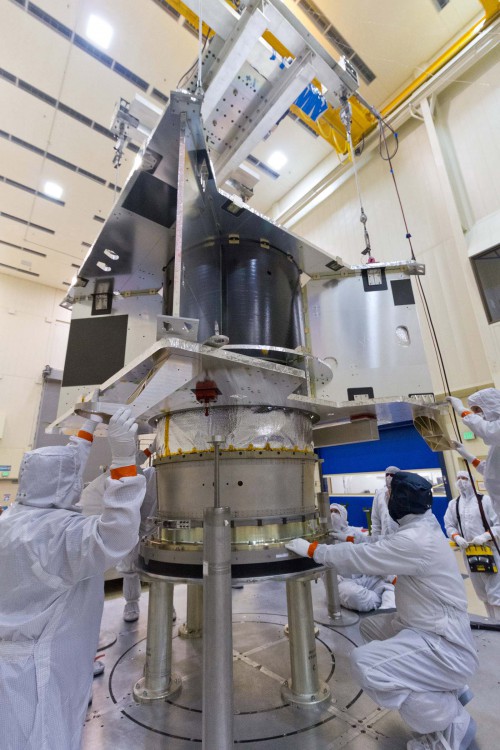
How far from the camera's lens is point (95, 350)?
9.91 feet

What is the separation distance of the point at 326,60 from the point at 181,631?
18.7 ft

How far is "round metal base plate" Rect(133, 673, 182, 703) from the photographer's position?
7.25 ft

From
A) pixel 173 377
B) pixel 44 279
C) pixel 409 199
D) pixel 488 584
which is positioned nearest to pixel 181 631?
pixel 173 377

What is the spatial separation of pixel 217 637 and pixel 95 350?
89.9 inches

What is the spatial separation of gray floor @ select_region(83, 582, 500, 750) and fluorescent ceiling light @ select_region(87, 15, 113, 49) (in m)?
7.57

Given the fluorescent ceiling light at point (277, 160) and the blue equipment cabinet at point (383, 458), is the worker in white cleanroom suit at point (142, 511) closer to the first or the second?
the blue equipment cabinet at point (383, 458)

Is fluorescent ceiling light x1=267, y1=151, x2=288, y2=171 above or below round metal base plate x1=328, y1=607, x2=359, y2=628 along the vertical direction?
above

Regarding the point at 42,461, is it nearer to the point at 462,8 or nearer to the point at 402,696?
the point at 402,696

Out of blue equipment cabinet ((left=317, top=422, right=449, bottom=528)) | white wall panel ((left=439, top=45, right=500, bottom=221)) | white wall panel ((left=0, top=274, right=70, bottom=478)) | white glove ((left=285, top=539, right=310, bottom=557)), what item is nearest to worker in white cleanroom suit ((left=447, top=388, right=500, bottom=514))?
white glove ((left=285, top=539, right=310, bottom=557))

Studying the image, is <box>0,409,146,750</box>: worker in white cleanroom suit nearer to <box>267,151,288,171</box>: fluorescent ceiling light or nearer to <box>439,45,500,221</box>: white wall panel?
<box>439,45,500,221</box>: white wall panel

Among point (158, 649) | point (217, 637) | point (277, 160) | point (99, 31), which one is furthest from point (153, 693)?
point (277, 160)

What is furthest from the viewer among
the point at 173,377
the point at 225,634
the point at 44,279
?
the point at 44,279

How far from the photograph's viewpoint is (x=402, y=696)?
1837mm

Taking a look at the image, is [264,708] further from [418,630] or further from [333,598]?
[333,598]
